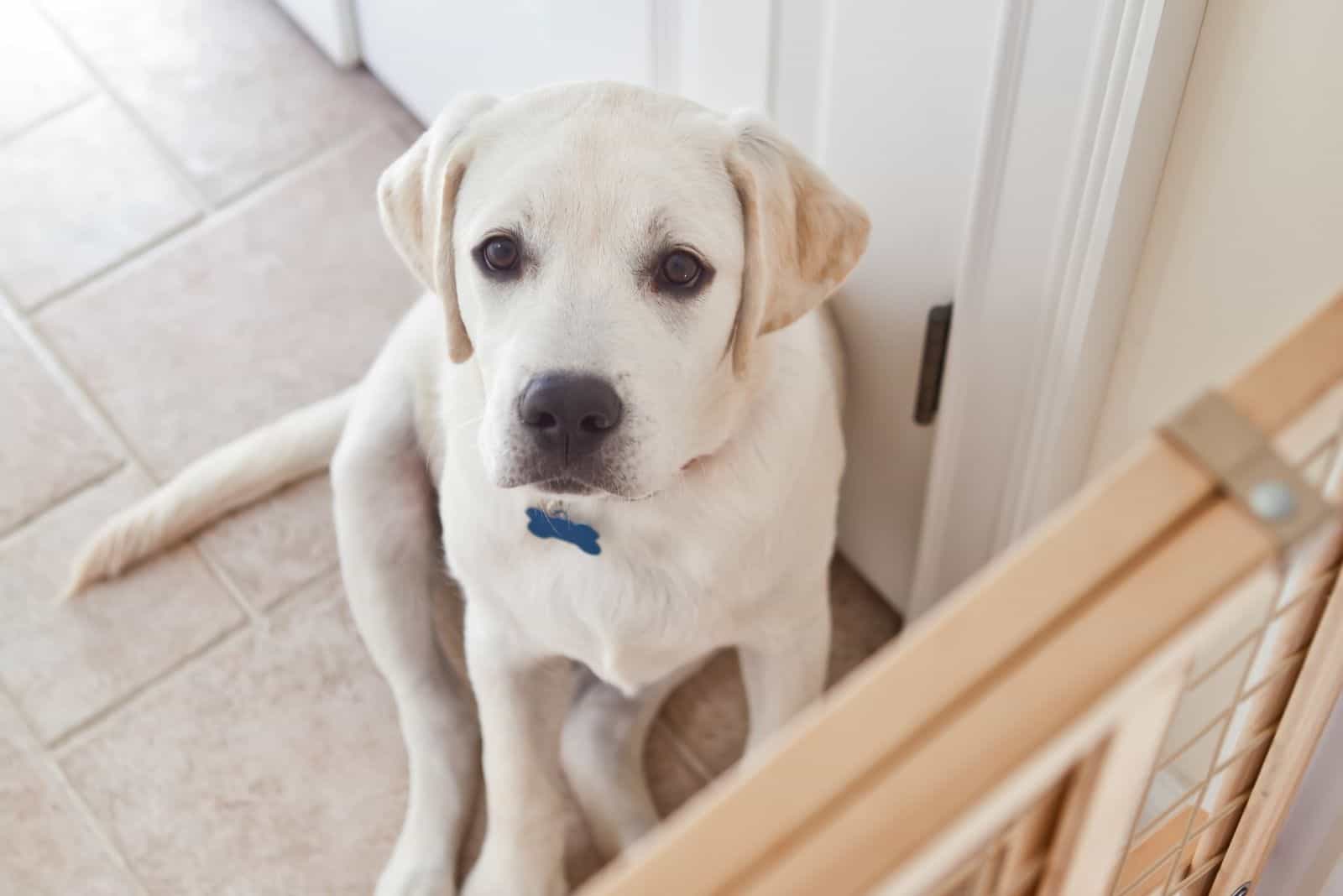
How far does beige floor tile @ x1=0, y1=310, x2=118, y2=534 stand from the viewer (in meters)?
2.00

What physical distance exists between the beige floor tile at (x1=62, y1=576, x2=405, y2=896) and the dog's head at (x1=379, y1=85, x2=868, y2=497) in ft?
2.35

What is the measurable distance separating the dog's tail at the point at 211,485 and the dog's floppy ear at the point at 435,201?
625mm

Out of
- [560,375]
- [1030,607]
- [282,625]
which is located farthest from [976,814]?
[282,625]

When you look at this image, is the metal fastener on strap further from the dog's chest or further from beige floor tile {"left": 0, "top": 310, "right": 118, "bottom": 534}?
beige floor tile {"left": 0, "top": 310, "right": 118, "bottom": 534}

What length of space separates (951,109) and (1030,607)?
83 centimetres

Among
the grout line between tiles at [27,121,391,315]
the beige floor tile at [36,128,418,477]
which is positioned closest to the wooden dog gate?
the beige floor tile at [36,128,418,477]

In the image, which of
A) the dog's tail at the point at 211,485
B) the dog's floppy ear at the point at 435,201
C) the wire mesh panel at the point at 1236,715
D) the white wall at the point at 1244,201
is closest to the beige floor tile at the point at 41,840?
the dog's tail at the point at 211,485

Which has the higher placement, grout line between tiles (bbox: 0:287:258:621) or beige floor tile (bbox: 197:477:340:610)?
grout line between tiles (bbox: 0:287:258:621)

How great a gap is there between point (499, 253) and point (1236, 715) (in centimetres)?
76

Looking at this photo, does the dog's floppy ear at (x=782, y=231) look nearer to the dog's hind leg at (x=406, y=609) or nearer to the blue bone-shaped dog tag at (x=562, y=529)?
the blue bone-shaped dog tag at (x=562, y=529)

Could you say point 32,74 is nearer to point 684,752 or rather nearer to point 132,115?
point 132,115

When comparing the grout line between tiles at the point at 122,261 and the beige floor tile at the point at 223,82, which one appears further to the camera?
the beige floor tile at the point at 223,82

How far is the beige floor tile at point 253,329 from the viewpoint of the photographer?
2.00m

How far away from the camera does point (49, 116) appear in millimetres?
2352
